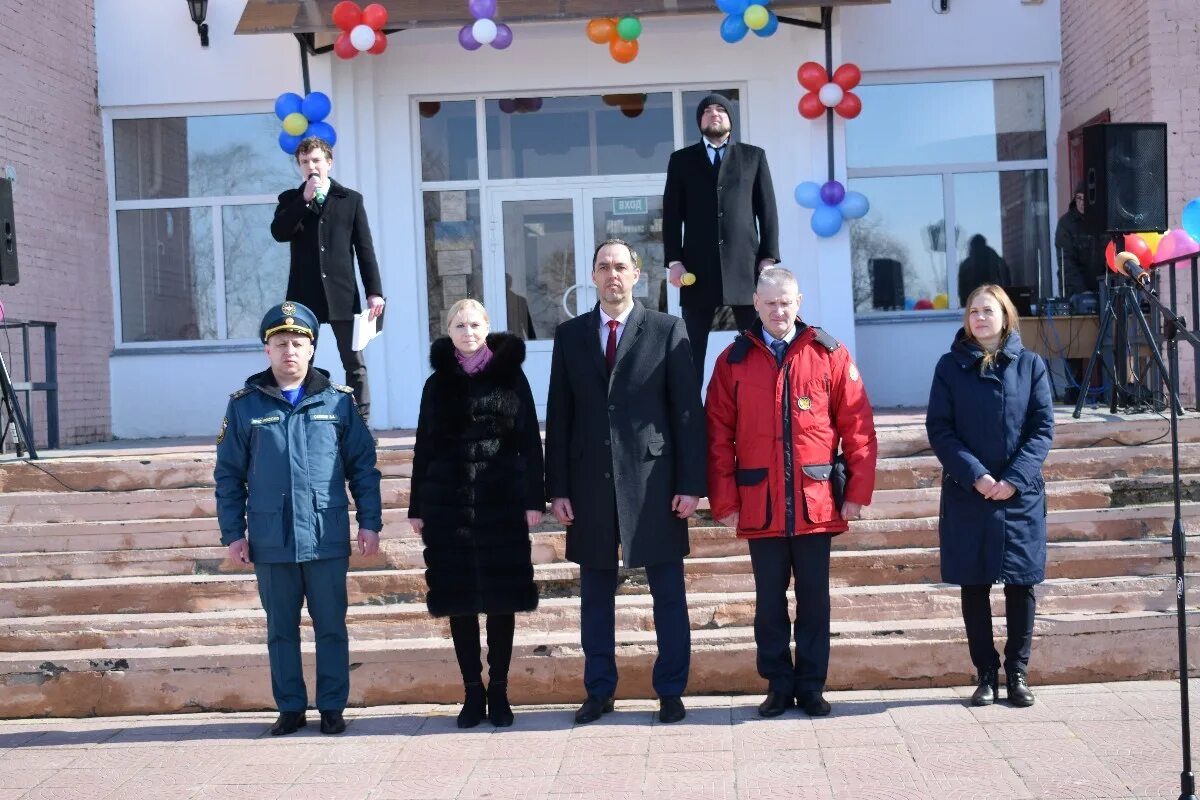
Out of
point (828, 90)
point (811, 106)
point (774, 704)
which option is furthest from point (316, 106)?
point (774, 704)

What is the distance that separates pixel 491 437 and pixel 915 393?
6702mm

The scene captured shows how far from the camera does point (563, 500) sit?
18.7 ft

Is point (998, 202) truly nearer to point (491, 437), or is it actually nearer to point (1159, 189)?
point (1159, 189)

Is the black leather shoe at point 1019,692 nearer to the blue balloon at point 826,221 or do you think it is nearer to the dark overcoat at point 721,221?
the dark overcoat at point 721,221

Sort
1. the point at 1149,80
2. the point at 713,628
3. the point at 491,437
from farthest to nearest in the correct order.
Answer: the point at 1149,80, the point at 713,628, the point at 491,437

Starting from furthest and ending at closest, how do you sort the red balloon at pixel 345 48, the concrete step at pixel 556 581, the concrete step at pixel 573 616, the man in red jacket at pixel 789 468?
the red balloon at pixel 345 48 → the concrete step at pixel 556 581 → the concrete step at pixel 573 616 → the man in red jacket at pixel 789 468

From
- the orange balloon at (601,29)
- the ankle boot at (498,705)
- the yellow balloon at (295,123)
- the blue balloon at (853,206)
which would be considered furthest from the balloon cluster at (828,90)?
the ankle boot at (498,705)

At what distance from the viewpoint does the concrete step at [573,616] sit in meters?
6.48

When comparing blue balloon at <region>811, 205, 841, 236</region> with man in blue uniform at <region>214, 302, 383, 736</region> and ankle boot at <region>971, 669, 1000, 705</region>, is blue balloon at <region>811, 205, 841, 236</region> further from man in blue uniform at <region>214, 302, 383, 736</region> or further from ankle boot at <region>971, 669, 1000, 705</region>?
man in blue uniform at <region>214, 302, 383, 736</region>

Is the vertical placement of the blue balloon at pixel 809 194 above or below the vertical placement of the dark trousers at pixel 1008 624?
above

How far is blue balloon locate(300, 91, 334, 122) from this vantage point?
10.2 m

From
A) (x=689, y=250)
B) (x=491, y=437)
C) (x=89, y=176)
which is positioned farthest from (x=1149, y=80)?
(x=89, y=176)

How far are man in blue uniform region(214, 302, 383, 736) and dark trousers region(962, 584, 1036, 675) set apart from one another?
8.16 ft

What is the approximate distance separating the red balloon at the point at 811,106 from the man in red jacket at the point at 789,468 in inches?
204
